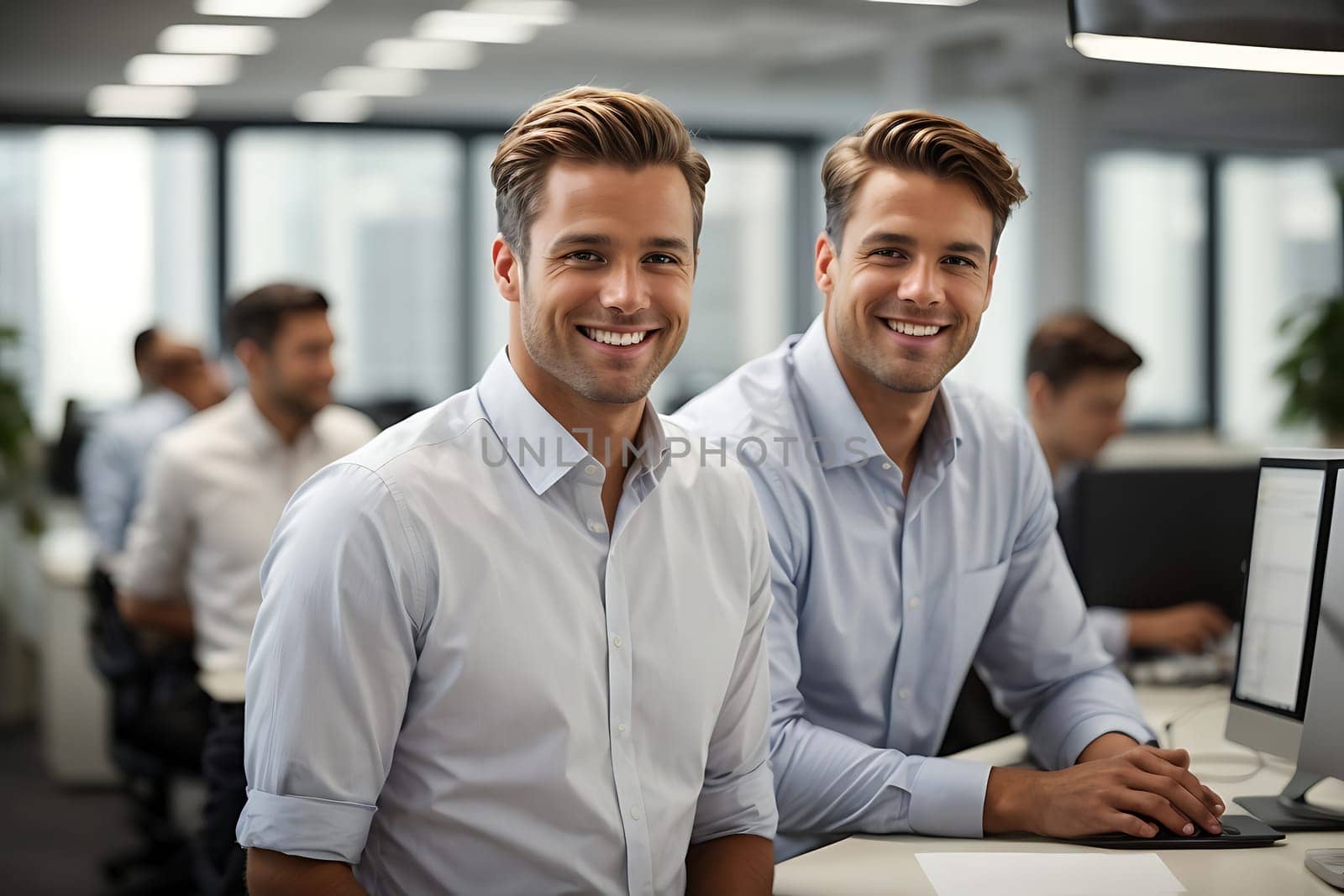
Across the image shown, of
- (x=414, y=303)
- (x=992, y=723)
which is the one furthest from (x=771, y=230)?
(x=992, y=723)

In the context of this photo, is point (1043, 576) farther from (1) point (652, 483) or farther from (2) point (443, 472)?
(2) point (443, 472)

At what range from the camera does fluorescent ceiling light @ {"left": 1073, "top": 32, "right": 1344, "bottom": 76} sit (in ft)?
5.92

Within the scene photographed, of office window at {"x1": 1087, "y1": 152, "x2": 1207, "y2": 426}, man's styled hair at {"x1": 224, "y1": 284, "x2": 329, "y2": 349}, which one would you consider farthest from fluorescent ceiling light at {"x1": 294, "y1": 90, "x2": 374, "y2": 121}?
office window at {"x1": 1087, "y1": 152, "x2": 1207, "y2": 426}

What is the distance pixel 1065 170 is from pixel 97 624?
5.67m

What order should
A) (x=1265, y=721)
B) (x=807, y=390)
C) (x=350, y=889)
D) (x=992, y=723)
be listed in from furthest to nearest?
(x=992, y=723), (x=807, y=390), (x=1265, y=721), (x=350, y=889)

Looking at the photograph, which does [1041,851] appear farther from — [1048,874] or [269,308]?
[269,308]

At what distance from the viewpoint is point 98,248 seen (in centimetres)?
797

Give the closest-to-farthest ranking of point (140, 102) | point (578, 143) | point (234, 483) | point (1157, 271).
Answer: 1. point (578, 143)
2. point (234, 483)
3. point (140, 102)
4. point (1157, 271)

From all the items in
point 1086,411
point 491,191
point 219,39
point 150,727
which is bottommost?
point 150,727

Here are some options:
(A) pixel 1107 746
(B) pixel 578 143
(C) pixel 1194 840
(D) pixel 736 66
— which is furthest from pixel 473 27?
(C) pixel 1194 840

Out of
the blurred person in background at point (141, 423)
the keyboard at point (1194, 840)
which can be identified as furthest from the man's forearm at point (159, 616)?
the keyboard at point (1194, 840)

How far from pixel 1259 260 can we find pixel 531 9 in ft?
18.2

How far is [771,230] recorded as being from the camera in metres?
9.82

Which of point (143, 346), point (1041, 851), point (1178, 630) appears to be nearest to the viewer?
point (1041, 851)
